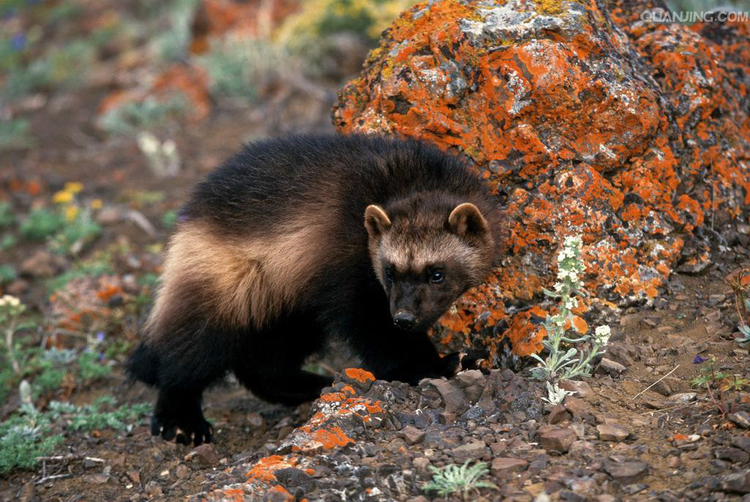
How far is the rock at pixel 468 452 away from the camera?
2.98 meters

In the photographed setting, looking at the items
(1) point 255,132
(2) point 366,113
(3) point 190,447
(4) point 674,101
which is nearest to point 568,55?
(4) point 674,101

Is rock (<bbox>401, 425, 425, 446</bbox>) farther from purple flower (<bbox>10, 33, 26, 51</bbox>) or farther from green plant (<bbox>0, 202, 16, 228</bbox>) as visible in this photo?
purple flower (<bbox>10, 33, 26, 51</bbox>)

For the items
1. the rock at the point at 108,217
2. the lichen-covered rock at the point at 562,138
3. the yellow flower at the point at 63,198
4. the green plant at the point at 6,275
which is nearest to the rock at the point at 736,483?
the lichen-covered rock at the point at 562,138

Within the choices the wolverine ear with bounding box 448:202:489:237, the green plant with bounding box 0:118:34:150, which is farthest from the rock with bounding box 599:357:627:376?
the green plant with bounding box 0:118:34:150

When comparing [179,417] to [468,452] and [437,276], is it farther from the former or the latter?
[468,452]

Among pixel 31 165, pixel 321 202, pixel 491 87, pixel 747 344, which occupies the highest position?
pixel 491 87

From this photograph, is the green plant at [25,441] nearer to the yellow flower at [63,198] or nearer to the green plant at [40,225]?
the green plant at [40,225]

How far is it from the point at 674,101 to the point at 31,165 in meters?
7.46

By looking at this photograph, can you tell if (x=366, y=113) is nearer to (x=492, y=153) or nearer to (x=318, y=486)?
(x=492, y=153)

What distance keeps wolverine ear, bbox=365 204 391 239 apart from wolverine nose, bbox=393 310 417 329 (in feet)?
1.44

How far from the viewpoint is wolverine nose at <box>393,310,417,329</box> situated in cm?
359

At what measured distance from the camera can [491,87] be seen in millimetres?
4160

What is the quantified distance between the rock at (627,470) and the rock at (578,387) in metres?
0.52

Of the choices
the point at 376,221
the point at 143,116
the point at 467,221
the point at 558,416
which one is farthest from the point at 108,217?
the point at 558,416
